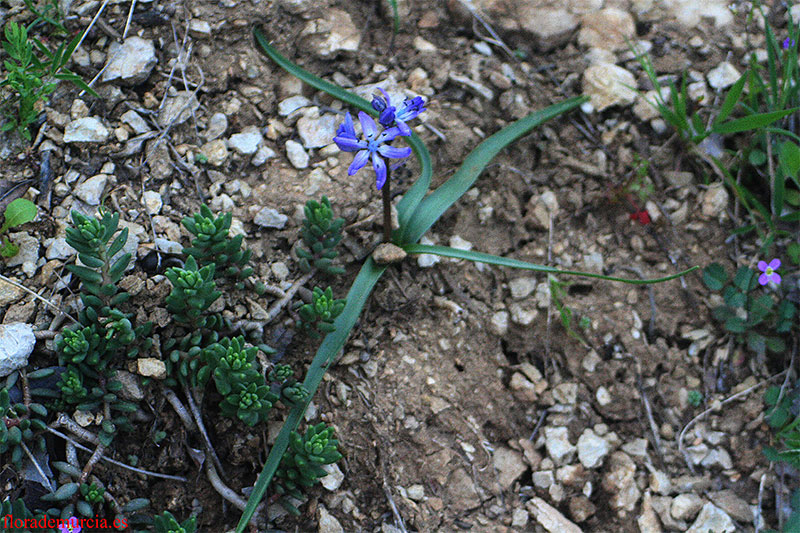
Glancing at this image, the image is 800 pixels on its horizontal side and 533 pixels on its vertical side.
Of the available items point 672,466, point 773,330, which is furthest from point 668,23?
point 672,466

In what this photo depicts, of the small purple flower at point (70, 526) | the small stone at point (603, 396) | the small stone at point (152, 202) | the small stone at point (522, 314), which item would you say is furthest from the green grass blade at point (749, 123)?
the small purple flower at point (70, 526)

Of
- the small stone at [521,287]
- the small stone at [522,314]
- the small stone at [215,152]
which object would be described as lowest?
the small stone at [522,314]

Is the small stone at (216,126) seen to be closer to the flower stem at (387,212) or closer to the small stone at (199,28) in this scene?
the small stone at (199,28)

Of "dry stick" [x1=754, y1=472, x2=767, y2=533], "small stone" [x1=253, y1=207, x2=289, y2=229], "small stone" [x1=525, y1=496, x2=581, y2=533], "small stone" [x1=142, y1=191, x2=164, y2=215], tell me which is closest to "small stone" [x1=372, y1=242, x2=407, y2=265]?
"small stone" [x1=253, y1=207, x2=289, y2=229]

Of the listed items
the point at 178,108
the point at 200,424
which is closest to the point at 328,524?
the point at 200,424

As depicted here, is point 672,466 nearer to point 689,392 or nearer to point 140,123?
point 689,392

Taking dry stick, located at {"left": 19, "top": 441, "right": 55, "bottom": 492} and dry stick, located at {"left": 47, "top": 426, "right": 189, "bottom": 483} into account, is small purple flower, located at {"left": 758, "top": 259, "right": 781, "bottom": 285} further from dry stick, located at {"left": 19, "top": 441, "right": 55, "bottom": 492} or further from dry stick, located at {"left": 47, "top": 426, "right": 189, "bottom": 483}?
dry stick, located at {"left": 19, "top": 441, "right": 55, "bottom": 492}
